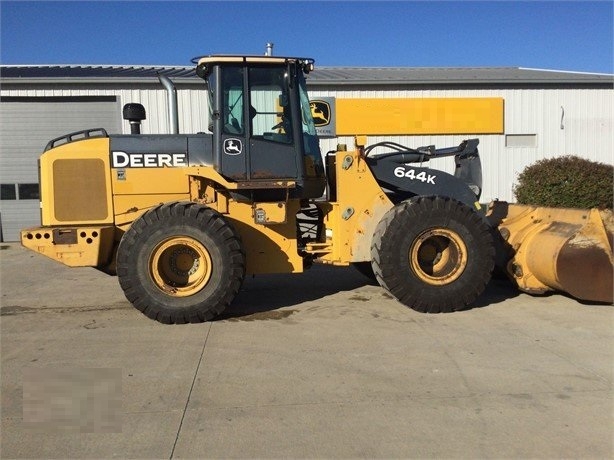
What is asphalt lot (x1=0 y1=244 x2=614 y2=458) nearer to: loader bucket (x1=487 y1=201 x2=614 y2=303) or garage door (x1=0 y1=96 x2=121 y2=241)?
loader bucket (x1=487 y1=201 x2=614 y2=303)

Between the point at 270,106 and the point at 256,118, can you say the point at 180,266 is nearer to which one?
the point at 256,118

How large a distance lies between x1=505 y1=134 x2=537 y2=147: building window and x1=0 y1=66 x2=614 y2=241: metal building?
0.03m

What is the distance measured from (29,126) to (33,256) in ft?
13.8

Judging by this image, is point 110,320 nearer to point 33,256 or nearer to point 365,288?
point 365,288

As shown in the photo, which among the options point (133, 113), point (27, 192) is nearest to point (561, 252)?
point (133, 113)

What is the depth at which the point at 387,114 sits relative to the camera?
590 inches

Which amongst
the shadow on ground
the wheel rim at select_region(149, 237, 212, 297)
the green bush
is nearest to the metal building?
the green bush

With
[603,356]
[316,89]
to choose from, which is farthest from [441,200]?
[316,89]

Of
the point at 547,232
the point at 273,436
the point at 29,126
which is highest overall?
the point at 29,126

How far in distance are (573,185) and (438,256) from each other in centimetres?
832

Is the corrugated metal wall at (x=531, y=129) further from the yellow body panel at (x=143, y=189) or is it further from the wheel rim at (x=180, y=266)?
the wheel rim at (x=180, y=266)

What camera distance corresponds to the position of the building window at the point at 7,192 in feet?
48.2

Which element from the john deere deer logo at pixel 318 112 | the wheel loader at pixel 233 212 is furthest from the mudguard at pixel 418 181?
the john deere deer logo at pixel 318 112

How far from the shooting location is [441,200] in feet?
21.4
